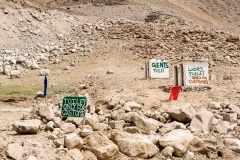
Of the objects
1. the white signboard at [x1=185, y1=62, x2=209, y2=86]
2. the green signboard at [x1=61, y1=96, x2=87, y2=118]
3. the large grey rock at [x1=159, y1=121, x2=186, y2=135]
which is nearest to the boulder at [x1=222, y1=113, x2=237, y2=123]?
the large grey rock at [x1=159, y1=121, x2=186, y2=135]

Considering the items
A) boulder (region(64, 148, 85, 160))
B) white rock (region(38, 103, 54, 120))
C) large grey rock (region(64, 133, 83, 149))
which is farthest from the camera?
white rock (region(38, 103, 54, 120))

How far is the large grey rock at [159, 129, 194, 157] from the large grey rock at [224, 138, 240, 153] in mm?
729

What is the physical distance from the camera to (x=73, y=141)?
19.9 ft

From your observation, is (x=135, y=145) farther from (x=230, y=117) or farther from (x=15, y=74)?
(x=15, y=74)

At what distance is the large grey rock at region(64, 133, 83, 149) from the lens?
6.06m

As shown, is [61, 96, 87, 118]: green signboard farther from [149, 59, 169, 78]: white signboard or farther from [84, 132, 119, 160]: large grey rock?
[149, 59, 169, 78]: white signboard

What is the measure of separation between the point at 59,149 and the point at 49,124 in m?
1.12

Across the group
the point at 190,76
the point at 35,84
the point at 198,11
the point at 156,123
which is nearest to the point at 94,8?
the point at 198,11

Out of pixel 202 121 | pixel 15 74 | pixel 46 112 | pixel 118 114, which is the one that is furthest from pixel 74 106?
pixel 15 74

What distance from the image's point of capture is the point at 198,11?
40.9 meters

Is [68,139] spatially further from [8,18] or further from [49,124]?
[8,18]

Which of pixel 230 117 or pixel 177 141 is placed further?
pixel 230 117

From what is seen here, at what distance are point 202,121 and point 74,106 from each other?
2.66 meters

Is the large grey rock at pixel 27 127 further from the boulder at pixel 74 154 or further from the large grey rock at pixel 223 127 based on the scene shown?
the large grey rock at pixel 223 127
